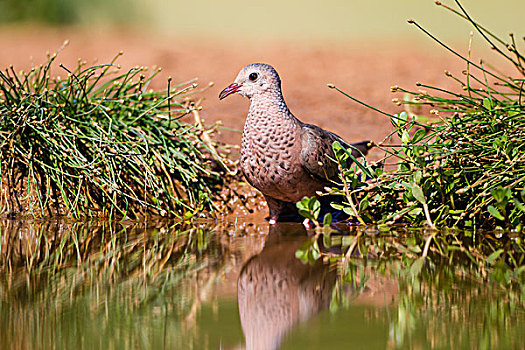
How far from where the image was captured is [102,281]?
8.47 ft

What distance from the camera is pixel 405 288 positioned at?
2.45 metres

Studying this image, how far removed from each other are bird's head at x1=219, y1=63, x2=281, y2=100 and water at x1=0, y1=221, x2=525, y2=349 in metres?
0.99

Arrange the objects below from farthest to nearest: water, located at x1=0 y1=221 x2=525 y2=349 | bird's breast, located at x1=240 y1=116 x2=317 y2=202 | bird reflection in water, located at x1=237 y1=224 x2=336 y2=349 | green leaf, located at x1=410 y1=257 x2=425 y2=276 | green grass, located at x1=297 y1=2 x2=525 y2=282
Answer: bird's breast, located at x1=240 y1=116 x2=317 y2=202 → green grass, located at x1=297 y1=2 x2=525 y2=282 → green leaf, located at x1=410 y1=257 x2=425 y2=276 → bird reflection in water, located at x1=237 y1=224 x2=336 y2=349 → water, located at x1=0 y1=221 x2=525 y2=349

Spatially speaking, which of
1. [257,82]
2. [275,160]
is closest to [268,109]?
[257,82]

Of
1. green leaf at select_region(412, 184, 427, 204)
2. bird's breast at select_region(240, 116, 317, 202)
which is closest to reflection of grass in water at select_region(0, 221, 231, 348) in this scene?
bird's breast at select_region(240, 116, 317, 202)

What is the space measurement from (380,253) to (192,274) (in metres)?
0.89

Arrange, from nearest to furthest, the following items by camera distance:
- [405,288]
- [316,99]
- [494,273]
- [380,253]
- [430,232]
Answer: [405,288] → [494,273] → [380,253] → [430,232] → [316,99]

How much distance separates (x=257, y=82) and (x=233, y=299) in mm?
1890

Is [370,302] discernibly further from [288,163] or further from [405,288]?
[288,163]

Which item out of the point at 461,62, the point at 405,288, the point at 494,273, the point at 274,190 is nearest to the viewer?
the point at 405,288

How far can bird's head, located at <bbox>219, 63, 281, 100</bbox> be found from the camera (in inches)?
155

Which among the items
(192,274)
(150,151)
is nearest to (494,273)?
(192,274)

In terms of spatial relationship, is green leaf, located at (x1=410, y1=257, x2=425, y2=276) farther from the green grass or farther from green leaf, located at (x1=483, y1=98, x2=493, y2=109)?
green leaf, located at (x1=483, y1=98, x2=493, y2=109)

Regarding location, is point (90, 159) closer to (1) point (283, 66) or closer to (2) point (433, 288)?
(2) point (433, 288)
